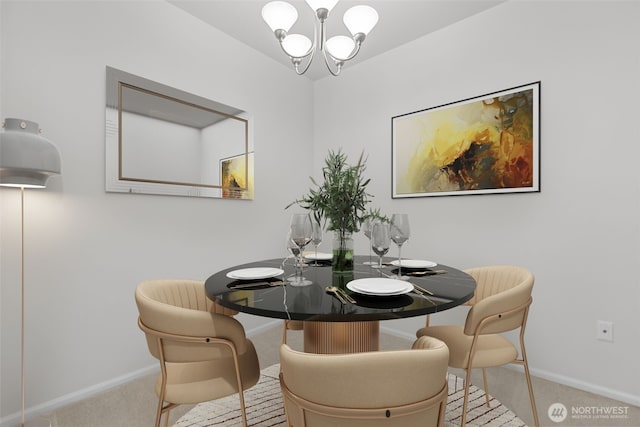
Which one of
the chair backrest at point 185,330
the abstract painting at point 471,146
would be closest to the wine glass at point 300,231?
the chair backrest at point 185,330

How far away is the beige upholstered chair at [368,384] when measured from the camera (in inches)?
29.2

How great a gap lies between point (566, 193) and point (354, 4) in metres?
2.08

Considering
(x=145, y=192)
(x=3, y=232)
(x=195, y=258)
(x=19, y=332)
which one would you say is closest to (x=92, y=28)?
(x=145, y=192)

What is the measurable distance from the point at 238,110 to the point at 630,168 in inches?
114

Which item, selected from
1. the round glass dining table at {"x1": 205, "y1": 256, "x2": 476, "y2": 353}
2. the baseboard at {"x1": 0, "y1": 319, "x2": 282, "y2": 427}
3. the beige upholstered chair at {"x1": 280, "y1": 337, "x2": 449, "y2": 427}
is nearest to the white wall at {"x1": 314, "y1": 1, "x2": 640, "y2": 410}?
the round glass dining table at {"x1": 205, "y1": 256, "x2": 476, "y2": 353}

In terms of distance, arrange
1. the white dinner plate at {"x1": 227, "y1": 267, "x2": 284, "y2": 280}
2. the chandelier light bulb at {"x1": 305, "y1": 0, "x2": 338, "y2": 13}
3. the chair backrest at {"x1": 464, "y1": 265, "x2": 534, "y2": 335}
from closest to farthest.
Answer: the chair backrest at {"x1": 464, "y1": 265, "x2": 534, "y2": 335}
the white dinner plate at {"x1": 227, "y1": 267, "x2": 284, "y2": 280}
the chandelier light bulb at {"x1": 305, "y1": 0, "x2": 338, "y2": 13}

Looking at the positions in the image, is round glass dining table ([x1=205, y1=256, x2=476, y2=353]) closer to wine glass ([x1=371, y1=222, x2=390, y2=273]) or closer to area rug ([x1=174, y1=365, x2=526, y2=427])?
wine glass ([x1=371, y1=222, x2=390, y2=273])

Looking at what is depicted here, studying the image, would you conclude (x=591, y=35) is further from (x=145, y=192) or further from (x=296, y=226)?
(x=145, y=192)

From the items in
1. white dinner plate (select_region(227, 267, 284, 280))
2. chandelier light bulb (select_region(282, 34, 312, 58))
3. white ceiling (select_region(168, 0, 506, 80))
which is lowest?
white dinner plate (select_region(227, 267, 284, 280))

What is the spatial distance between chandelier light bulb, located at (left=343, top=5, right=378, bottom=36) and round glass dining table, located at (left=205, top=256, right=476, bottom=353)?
4.43ft

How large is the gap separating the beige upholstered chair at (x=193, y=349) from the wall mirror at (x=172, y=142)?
1.26m

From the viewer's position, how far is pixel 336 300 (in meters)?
1.14

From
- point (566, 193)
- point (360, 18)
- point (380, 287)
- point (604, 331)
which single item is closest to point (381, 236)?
point (380, 287)

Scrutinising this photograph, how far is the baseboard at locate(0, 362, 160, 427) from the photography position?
1.73 meters
